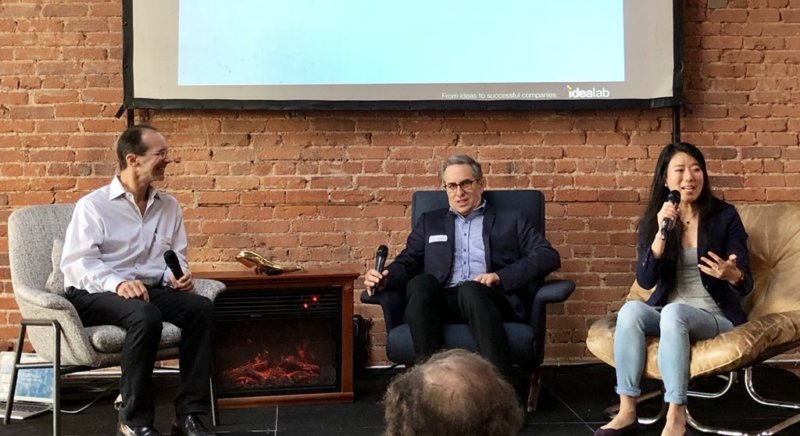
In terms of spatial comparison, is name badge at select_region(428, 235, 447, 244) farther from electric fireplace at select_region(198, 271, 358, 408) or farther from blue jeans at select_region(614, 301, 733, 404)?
blue jeans at select_region(614, 301, 733, 404)

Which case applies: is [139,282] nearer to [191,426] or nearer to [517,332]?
[191,426]

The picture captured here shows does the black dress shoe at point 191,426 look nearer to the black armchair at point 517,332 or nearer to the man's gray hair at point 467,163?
the black armchair at point 517,332

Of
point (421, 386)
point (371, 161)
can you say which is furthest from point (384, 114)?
point (421, 386)

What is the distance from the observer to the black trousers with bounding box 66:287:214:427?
2.87 metres

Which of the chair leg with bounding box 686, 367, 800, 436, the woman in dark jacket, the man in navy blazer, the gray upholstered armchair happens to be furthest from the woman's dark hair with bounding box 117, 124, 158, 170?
the chair leg with bounding box 686, 367, 800, 436

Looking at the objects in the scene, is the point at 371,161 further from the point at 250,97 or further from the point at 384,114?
the point at 250,97

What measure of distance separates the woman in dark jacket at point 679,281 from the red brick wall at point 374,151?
1027 millimetres

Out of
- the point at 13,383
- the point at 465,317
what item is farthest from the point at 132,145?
the point at 465,317

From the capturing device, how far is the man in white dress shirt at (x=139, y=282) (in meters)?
2.88

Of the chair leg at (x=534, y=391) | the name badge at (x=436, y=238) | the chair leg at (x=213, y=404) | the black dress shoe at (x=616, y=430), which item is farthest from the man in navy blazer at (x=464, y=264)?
the chair leg at (x=213, y=404)

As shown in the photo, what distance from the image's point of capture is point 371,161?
4250mm

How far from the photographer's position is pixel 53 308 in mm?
2881

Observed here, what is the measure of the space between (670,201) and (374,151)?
5.58 ft

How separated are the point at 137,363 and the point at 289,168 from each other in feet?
5.32
